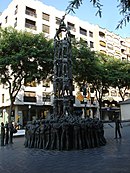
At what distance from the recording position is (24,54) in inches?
1005

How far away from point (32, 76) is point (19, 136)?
6028 millimetres

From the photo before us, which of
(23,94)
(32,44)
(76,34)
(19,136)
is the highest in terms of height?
(76,34)

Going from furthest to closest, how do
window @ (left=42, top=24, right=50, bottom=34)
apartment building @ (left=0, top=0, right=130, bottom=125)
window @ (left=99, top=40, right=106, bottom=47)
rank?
window @ (left=99, top=40, right=106, bottom=47) → window @ (left=42, top=24, right=50, bottom=34) → apartment building @ (left=0, top=0, right=130, bottom=125)

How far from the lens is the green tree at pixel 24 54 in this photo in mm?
25844

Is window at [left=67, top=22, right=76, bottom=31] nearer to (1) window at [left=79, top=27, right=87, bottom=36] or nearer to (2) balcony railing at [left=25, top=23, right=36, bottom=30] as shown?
(1) window at [left=79, top=27, right=87, bottom=36]

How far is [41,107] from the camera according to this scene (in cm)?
4891

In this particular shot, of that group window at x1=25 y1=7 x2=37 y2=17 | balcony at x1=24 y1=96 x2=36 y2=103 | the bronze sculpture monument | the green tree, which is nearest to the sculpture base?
the bronze sculpture monument

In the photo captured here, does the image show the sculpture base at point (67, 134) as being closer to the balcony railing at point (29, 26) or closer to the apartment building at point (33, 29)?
the apartment building at point (33, 29)

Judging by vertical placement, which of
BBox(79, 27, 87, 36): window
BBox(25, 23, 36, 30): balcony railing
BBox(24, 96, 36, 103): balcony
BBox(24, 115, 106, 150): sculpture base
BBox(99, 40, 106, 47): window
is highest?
BBox(79, 27, 87, 36): window

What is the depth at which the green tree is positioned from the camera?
25.8 metres

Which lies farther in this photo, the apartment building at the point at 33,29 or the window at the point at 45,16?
the window at the point at 45,16

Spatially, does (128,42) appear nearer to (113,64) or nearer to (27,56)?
(113,64)

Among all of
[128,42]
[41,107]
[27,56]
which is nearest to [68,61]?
[27,56]

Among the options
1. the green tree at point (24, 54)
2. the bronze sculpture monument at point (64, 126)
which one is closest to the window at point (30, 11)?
the green tree at point (24, 54)
